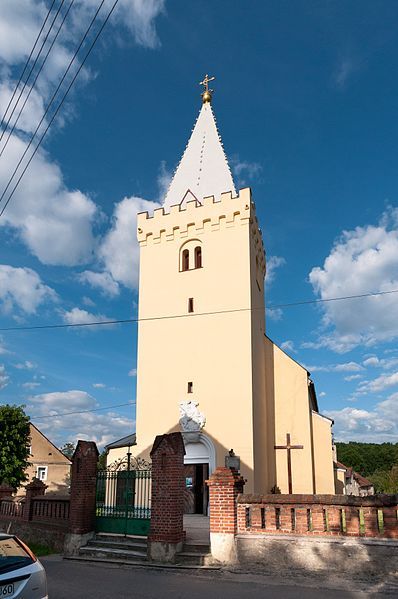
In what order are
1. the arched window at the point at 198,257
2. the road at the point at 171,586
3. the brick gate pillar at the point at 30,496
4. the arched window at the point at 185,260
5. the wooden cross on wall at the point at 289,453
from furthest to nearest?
the arched window at the point at 185,260 < the arched window at the point at 198,257 < the wooden cross on wall at the point at 289,453 < the brick gate pillar at the point at 30,496 < the road at the point at 171,586

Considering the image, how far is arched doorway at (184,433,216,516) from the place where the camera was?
18.8 m

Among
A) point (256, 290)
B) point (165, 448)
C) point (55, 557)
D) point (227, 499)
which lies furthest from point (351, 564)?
point (256, 290)

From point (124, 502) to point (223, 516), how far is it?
337cm

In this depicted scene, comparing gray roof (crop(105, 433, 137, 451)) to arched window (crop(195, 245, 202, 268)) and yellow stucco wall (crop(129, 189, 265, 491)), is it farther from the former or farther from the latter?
arched window (crop(195, 245, 202, 268))

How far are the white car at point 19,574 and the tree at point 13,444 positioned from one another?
2221cm

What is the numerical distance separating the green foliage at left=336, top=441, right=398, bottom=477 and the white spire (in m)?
82.4

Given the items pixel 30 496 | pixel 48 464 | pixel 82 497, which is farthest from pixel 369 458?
pixel 82 497

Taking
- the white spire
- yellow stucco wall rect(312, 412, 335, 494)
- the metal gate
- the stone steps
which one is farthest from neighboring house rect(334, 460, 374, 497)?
the white spire

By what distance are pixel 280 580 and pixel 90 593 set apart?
3.58m

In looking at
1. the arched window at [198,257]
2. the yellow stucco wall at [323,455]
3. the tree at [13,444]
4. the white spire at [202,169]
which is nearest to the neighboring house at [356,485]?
the yellow stucco wall at [323,455]

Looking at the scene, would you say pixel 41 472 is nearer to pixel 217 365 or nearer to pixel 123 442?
pixel 123 442

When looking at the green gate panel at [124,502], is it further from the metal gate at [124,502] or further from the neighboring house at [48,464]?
the neighboring house at [48,464]

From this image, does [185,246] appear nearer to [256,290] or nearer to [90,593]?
[256,290]

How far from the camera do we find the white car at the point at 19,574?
5.86m
